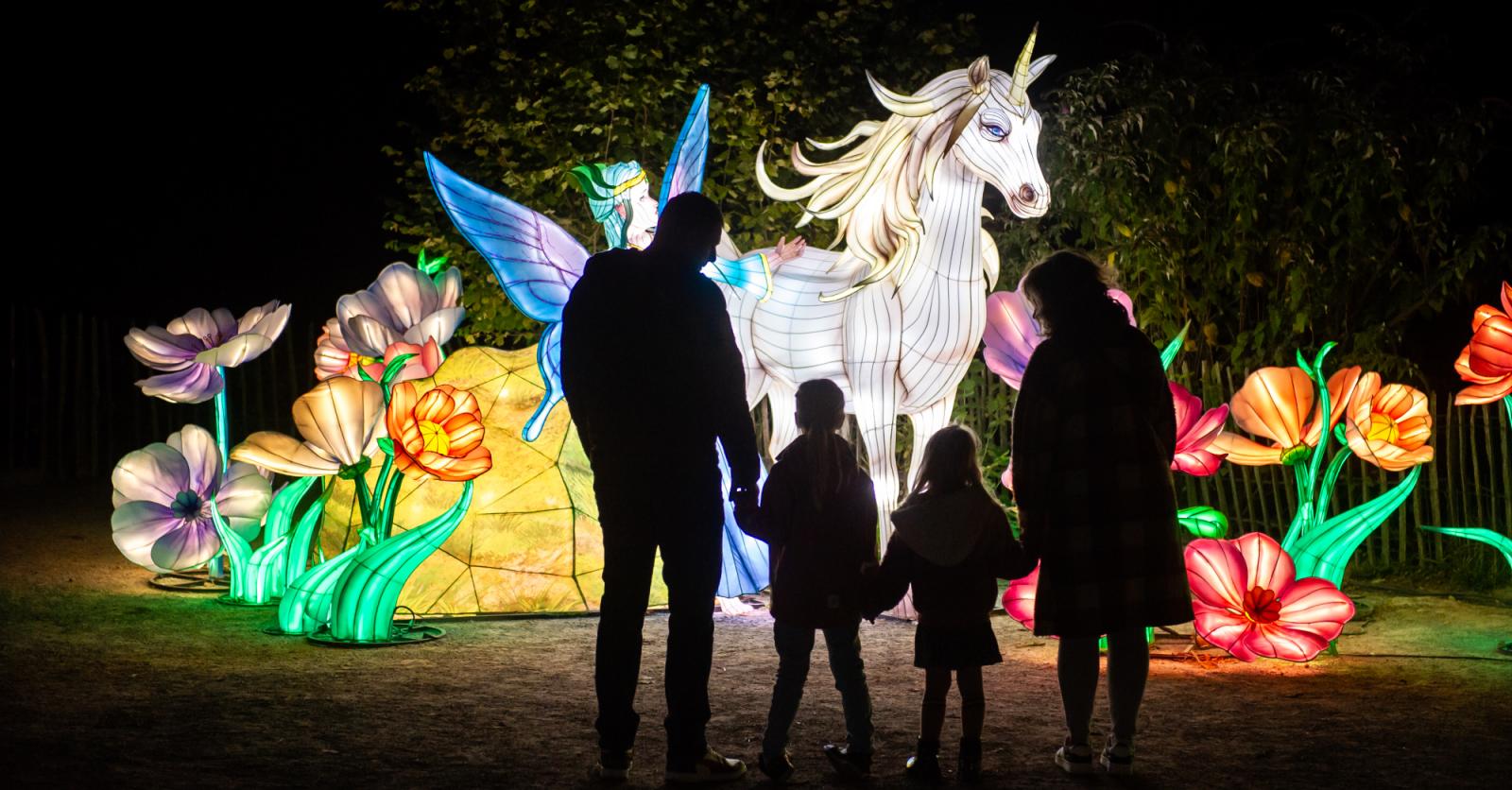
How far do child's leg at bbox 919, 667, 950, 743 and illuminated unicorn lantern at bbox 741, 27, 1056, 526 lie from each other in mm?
2500

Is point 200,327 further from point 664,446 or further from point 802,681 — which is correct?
point 802,681

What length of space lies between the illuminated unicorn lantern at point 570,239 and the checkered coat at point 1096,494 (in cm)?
249

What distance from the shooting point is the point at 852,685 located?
4.07 meters

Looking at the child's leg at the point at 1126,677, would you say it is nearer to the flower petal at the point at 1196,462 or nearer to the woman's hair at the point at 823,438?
the woman's hair at the point at 823,438

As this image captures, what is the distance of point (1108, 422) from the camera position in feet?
13.1

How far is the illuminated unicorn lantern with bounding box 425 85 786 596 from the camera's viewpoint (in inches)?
248

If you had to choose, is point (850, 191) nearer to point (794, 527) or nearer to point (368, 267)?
point (794, 527)

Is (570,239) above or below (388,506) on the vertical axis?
above

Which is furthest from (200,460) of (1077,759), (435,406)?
(1077,759)

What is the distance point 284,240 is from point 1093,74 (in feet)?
47.4

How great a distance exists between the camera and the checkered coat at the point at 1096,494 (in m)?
3.98

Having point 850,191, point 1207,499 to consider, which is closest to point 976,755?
point 850,191

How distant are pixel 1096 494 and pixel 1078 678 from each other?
496mm

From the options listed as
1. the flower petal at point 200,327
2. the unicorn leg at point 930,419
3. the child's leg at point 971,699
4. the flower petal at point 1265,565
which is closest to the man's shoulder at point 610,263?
the child's leg at point 971,699
